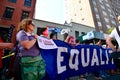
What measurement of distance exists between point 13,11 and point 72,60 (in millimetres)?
19717

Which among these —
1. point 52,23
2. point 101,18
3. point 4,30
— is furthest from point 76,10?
point 4,30

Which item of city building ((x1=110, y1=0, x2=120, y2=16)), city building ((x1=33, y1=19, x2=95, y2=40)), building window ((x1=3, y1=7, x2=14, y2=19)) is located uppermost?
city building ((x1=110, y1=0, x2=120, y2=16))

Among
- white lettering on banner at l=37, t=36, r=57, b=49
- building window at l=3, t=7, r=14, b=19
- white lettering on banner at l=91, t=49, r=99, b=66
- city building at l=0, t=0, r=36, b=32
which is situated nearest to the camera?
white lettering on banner at l=37, t=36, r=57, b=49

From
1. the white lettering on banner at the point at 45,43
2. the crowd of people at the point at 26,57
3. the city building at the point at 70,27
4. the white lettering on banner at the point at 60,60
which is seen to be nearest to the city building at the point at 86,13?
the city building at the point at 70,27

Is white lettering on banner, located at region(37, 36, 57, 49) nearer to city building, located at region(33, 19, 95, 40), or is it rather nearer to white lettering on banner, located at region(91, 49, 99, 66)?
white lettering on banner, located at region(91, 49, 99, 66)

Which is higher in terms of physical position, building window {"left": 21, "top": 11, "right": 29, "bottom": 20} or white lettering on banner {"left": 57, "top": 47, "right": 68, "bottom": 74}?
building window {"left": 21, "top": 11, "right": 29, "bottom": 20}

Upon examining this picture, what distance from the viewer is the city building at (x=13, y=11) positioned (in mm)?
20292

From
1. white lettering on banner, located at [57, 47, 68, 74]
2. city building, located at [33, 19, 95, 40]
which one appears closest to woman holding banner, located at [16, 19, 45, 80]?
white lettering on banner, located at [57, 47, 68, 74]

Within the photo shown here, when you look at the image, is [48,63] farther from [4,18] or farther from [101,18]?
[101,18]

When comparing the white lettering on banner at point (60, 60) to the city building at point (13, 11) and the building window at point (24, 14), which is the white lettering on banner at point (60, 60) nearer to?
the city building at point (13, 11)

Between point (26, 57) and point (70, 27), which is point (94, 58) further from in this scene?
point (70, 27)

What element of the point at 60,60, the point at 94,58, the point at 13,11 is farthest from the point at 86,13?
the point at 60,60

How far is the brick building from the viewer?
2030 centimetres

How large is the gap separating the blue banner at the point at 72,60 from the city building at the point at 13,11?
54.3 ft
